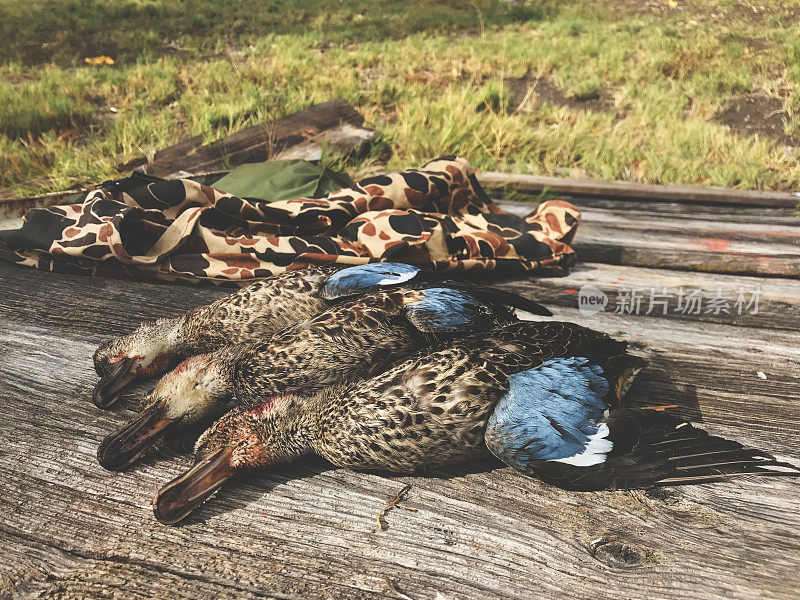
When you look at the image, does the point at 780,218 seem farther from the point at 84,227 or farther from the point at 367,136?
the point at 84,227

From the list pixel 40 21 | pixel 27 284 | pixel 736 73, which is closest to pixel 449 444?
pixel 27 284

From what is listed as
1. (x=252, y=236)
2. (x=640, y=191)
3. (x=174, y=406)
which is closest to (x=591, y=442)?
(x=174, y=406)

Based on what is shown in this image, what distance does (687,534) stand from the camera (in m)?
1.38

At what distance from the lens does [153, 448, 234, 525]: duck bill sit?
1.40m

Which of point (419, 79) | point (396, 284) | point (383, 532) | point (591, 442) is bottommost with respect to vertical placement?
point (383, 532)

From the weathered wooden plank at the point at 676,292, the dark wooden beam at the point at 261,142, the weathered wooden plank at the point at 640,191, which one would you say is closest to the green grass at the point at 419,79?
the dark wooden beam at the point at 261,142

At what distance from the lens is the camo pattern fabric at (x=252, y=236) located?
2582mm

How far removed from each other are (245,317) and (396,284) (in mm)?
544

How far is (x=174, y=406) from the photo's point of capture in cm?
170

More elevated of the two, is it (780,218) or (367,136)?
(367,136)

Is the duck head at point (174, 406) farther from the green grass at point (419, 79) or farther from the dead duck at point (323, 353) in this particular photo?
the green grass at point (419, 79)

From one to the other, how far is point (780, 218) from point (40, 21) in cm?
1092

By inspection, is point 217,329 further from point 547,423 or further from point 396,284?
point 547,423

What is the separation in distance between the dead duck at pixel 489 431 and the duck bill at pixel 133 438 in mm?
141
